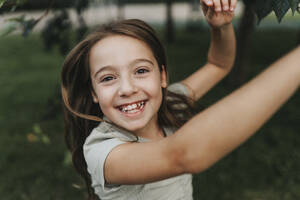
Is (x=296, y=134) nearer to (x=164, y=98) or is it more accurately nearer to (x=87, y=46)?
(x=164, y=98)

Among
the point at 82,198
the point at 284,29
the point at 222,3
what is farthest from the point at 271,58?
the point at 222,3

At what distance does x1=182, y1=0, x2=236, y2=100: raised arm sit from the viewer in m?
1.22

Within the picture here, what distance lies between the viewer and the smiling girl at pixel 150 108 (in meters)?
0.80

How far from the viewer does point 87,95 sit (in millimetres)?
1581

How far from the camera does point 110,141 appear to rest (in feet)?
3.79

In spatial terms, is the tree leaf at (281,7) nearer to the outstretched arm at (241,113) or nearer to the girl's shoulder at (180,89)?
the outstretched arm at (241,113)

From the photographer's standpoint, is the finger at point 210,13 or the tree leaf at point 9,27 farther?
the tree leaf at point 9,27

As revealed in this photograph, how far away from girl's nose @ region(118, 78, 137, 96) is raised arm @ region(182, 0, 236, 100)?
1.25ft

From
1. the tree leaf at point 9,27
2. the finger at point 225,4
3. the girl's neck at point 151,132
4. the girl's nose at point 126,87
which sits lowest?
the girl's neck at point 151,132

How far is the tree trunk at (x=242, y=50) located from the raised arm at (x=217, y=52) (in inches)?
133

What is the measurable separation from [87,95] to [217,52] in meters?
0.67

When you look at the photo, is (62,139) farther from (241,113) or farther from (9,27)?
(241,113)

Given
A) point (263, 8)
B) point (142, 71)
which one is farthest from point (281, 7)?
point (142, 71)

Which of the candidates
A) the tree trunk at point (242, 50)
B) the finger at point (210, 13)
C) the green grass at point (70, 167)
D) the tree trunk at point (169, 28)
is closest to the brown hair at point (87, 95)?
the finger at point (210, 13)
